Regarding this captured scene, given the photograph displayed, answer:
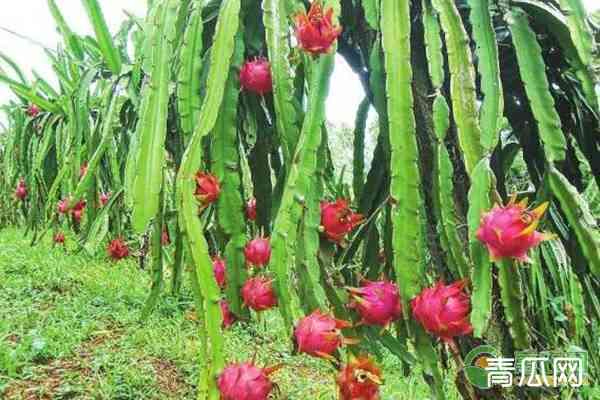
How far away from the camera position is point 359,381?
67 centimetres

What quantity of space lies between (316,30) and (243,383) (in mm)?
468

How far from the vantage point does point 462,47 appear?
0.84 m

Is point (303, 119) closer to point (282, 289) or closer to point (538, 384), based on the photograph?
point (282, 289)

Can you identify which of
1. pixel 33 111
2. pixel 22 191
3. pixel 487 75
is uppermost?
pixel 33 111

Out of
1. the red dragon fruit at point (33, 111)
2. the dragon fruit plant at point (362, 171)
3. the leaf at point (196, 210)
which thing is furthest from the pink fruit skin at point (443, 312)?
the red dragon fruit at point (33, 111)

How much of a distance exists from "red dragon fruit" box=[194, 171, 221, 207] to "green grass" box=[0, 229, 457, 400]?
648 mm

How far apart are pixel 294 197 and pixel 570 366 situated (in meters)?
0.62

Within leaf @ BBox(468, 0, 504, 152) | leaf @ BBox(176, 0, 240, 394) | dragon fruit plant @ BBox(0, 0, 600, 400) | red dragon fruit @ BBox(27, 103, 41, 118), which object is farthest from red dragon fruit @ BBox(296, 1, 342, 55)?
red dragon fruit @ BBox(27, 103, 41, 118)

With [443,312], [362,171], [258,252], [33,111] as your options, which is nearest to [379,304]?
[443,312]

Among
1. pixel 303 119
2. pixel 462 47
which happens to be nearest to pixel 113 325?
pixel 303 119

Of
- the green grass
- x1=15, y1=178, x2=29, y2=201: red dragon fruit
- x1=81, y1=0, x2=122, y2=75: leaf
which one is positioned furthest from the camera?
x1=15, y1=178, x2=29, y2=201: red dragon fruit

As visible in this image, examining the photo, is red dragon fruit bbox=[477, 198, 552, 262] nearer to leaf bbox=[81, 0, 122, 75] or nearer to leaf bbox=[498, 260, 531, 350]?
leaf bbox=[498, 260, 531, 350]

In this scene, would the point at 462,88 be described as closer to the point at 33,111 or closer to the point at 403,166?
the point at 403,166

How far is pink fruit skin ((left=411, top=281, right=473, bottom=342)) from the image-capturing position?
0.69 meters
